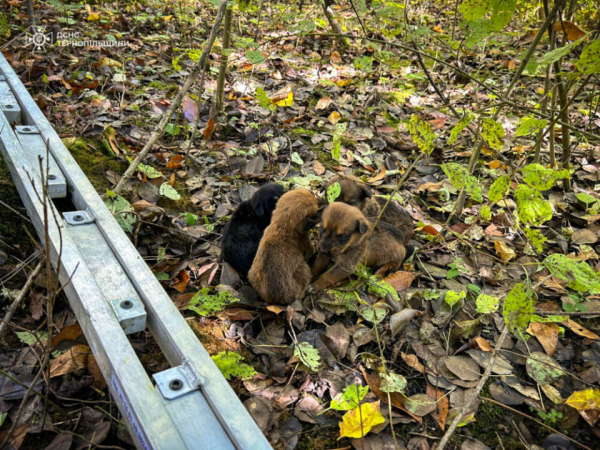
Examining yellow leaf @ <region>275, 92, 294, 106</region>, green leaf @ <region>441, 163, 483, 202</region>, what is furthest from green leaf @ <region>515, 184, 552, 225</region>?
yellow leaf @ <region>275, 92, 294, 106</region>

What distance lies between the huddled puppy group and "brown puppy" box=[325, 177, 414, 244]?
0.02 metres

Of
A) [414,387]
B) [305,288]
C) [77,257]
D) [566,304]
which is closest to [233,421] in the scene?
[77,257]

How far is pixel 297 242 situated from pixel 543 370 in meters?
2.03

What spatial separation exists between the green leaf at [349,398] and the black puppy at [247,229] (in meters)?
1.36

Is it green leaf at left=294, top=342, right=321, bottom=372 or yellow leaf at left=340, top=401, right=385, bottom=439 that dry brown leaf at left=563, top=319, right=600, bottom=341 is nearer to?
yellow leaf at left=340, top=401, right=385, bottom=439

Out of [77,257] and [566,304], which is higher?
[77,257]

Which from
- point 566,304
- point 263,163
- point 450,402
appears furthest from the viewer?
point 263,163

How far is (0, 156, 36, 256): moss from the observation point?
9.95 ft

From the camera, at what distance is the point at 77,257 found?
7.15 ft

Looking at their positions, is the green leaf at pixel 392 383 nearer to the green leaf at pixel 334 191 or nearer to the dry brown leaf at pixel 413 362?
the dry brown leaf at pixel 413 362

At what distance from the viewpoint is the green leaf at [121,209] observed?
3.57m

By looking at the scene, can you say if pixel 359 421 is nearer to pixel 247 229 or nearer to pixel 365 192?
pixel 247 229

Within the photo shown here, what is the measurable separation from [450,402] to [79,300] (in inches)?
91.1

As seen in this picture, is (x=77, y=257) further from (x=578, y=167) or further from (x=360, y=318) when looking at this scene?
(x=578, y=167)
